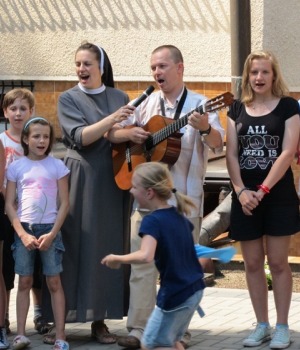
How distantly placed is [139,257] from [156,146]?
4.83 feet

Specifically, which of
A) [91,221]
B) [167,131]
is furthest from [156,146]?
[91,221]

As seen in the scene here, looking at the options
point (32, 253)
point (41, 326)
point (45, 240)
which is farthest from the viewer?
point (41, 326)

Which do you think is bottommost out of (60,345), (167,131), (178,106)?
(60,345)

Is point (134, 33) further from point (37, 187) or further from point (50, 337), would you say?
point (50, 337)

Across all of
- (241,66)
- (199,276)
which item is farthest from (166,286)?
(241,66)

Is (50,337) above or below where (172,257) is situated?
below

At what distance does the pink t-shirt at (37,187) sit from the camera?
734 cm

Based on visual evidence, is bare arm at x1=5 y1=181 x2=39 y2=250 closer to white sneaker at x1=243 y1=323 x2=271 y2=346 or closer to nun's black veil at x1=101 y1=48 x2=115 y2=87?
nun's black veil at x1=101 y1=48 x2=115 y2=87

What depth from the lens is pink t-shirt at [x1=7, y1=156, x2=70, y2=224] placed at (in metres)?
7.34

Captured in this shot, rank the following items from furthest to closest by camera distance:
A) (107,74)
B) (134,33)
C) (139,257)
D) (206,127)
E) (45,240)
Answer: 1. (134,33)
2. (107,74)
3. (45,240)
4. (206,127)
5. (139,257)

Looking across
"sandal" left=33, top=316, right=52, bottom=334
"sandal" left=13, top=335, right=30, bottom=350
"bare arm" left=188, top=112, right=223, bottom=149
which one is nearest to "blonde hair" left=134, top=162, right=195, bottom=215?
"bare arm" left=188, top=112, right=223, bottom=149

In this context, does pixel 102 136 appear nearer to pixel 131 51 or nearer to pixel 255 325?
pixel 255 325

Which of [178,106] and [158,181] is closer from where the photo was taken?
[158,181]

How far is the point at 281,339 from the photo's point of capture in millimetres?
7199
